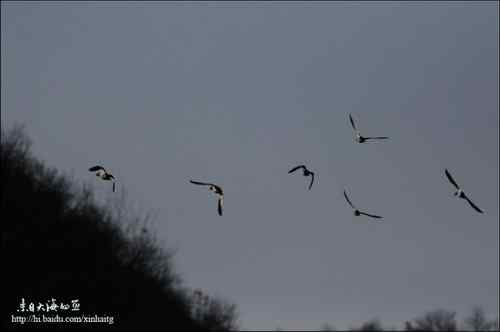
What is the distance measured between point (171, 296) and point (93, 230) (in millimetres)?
21909

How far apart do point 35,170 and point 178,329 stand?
26.5m

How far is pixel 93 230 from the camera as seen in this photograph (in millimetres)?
49188

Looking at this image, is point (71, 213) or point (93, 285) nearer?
point (93, 285)

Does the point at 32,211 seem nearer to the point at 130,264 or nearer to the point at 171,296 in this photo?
the point at 130,264

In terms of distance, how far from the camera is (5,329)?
92.8ft

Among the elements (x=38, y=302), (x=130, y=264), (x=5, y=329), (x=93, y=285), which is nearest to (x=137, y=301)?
(x=130, y=264)

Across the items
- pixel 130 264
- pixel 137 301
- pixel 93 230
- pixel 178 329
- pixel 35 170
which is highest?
pixel 35 170

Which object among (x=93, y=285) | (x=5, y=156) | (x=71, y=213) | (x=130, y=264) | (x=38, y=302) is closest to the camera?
(x=38, y=302)

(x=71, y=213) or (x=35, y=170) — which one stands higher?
(x=35, y=170)

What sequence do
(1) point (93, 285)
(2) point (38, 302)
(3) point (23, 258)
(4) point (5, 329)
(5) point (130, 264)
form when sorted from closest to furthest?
(4) point (5, 329) < (2) point (38, 302) < (3) point (23, 258) < (1) point (93, 285) < (5) point (130, 264)

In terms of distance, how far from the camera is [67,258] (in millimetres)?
41094

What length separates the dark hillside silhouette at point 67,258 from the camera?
3453 centimetres

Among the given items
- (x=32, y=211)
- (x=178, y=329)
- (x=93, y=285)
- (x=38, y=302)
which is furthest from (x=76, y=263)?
(x=178, y=329)

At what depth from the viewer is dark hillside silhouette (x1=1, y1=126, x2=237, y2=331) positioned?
113ft
